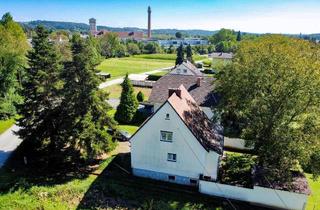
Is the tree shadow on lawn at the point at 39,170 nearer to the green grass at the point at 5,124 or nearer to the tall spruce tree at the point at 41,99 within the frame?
the tall spruce tree at the point at 41,99

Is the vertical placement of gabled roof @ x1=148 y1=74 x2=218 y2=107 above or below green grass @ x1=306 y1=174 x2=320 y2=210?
above

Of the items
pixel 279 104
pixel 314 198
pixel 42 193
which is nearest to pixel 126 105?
pixel 42 193

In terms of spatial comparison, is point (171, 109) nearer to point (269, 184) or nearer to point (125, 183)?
point (125, 183)

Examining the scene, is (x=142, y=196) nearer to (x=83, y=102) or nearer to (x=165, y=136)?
(x=165, y=136)

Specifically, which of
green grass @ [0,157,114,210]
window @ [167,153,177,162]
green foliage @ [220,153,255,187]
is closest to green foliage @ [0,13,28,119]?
green grass @ [0,157,114,210]

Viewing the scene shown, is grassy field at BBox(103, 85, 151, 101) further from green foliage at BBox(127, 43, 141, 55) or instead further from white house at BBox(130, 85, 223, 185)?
green foliage at BBox(127, 43, 141, 55)

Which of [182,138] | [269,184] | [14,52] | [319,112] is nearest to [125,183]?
[182,138]
